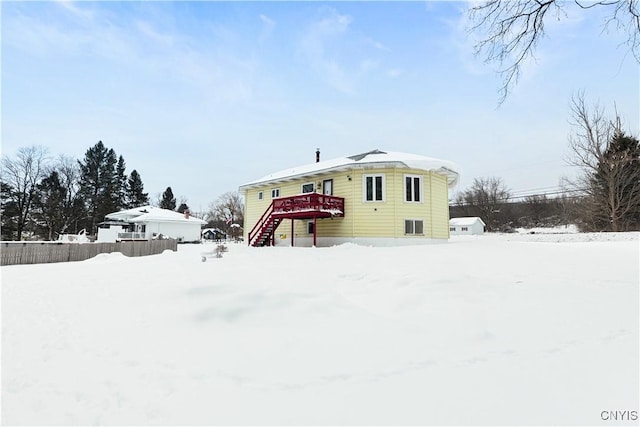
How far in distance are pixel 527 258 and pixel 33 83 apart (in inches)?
758

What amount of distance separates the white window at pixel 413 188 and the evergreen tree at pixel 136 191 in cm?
5286

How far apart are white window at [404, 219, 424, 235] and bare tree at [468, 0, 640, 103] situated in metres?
10.0

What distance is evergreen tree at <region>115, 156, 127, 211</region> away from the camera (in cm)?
4988

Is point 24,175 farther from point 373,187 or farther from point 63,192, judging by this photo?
point 373,187

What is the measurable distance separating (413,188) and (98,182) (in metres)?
49.0

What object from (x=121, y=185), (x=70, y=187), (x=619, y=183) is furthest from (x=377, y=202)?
(x=121, y=185)

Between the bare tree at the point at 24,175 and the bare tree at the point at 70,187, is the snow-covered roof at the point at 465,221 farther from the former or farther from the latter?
the bare tree at the point at 24,175

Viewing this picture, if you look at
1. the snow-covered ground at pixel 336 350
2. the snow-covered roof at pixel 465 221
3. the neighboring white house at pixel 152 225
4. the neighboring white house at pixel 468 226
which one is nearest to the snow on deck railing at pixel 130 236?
the neighboring white house at pixel 152 225

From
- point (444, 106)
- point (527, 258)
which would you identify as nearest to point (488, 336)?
point (527, 258)

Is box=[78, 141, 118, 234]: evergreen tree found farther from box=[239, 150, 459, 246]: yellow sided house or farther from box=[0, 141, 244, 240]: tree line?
box=[239, 150, 459, 246]: yellow sided house

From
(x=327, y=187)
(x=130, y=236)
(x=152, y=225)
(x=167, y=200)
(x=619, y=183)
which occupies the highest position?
(x=167, y=200)

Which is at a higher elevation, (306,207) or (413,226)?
(306,207)

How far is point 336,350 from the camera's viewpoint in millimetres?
3750

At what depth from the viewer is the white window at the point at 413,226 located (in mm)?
15375
